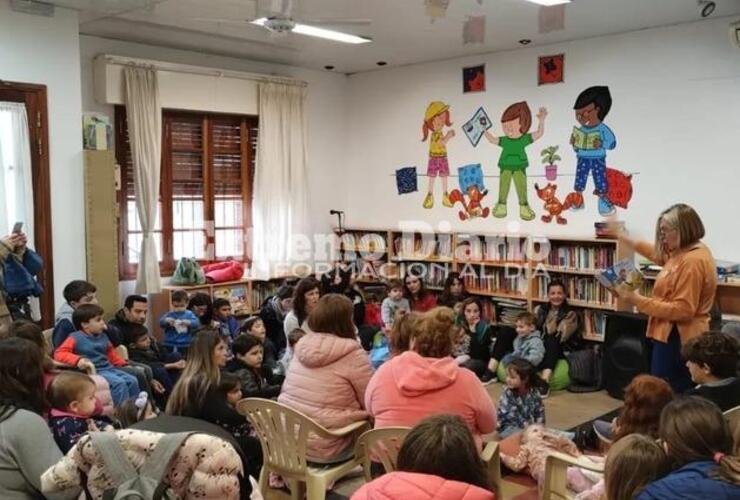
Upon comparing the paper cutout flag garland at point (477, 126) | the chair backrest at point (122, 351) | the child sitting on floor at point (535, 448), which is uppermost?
the paper cutout flag garland at point (477, 126)

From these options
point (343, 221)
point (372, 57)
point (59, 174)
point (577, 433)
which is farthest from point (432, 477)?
point (343, 221)

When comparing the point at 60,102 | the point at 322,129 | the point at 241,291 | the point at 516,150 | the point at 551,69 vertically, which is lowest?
the point at 241,291

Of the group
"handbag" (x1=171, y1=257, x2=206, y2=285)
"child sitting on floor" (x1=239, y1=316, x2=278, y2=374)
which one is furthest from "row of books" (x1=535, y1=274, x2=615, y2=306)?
"handbag" (x1=171, y1=257, x2=206, y2=285)

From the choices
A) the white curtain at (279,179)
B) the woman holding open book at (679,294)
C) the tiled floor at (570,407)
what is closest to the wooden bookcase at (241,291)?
the white curtain at (279,179)

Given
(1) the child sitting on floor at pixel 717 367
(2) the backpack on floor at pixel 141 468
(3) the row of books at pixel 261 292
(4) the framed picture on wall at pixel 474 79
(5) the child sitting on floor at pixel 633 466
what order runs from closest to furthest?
(2) the backpack on floor at pixel 141 468
(5) the child sitting on floor at pixel 633 466
(1) the child sitting on floor at pixel 717 367
(4) the framed picture on wall at pixel 474 79
(3) the row of books at pixel 261 292

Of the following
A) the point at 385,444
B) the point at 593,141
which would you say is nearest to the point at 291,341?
the point at 385,444

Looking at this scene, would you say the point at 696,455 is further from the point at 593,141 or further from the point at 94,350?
the point at 593,141

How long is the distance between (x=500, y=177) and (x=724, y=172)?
2.18 m

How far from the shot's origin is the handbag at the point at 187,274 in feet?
22.5

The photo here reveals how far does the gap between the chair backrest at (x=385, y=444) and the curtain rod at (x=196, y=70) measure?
192 inches

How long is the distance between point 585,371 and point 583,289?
80 cm

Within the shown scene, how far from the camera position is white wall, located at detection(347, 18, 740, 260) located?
5.78m

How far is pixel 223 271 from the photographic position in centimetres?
711

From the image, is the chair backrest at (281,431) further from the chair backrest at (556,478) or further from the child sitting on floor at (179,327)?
the child sitting on floor at (179,327)
